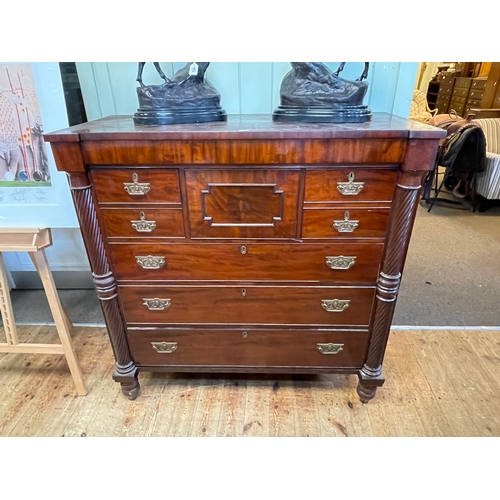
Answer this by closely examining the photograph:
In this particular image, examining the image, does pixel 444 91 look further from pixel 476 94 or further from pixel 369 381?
pixel 369 381

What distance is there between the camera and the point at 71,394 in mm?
1548

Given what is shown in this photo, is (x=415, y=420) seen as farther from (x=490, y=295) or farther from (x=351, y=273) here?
(x=490, y=295)

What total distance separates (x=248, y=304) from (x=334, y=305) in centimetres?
→ 32

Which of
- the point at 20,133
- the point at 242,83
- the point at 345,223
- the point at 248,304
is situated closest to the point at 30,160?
the point at 20,133

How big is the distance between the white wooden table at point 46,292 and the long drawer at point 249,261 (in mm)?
353

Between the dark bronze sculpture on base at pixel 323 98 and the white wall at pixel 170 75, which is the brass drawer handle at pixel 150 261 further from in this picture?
the dark bronze sculpture on base at pixel 323 98

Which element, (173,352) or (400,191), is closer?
(400,191)

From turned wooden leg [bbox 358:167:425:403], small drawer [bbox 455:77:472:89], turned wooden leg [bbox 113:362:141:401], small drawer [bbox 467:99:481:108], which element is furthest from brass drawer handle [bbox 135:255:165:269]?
small drawer [bbox 455:77:472:89]

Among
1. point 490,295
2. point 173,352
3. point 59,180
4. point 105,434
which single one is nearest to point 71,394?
point 105,434

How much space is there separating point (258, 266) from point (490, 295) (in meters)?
1.81

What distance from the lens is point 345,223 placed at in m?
1.13

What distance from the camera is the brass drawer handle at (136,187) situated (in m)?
1.09

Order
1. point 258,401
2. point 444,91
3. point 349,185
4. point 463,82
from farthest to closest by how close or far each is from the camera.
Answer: point 444,91
point 463,82
point 258,401
point 349,185
